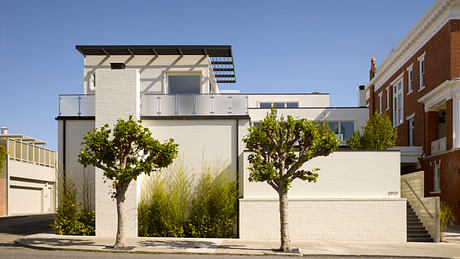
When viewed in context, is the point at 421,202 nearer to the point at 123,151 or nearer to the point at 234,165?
the point at 234,165

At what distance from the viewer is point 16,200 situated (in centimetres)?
3712

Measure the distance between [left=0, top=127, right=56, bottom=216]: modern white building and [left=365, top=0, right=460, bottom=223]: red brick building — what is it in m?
28.5

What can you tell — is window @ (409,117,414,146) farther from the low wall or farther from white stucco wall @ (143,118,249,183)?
white stucco wall @ (143,118,249,183)

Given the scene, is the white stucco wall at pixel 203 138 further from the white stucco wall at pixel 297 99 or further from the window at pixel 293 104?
the window at pixel 293 104

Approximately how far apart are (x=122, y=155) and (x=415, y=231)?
1158 cm

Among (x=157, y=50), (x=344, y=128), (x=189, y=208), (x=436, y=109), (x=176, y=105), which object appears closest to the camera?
(x=189, y=208)

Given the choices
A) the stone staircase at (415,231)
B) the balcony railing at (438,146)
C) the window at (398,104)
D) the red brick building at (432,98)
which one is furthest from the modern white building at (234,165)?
the window at (398,104)

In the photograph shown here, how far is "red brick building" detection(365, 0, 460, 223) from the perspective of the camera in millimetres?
24766

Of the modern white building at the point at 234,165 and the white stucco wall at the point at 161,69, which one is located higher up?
the white stucco wall at the point at 161,69

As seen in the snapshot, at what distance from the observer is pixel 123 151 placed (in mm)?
14812

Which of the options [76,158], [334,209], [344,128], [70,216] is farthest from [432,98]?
[70,216]

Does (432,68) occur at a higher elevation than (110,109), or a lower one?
higher

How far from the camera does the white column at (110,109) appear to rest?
17344mm

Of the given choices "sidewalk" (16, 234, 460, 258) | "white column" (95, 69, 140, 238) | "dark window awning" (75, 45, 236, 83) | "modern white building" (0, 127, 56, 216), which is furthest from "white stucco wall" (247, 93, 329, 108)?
"sidewalk" (16, 234, 460, 258)
